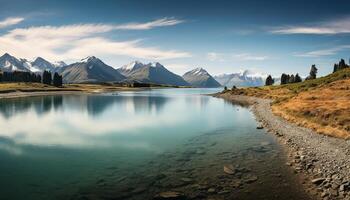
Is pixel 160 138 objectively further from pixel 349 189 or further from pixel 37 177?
pixel 349 189

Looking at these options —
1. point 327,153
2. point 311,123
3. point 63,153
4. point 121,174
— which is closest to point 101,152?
point 63,153

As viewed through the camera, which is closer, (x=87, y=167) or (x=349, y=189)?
(x=349, y=189)

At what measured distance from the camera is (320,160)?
1380 inches

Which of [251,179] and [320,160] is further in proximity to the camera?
[320,160]

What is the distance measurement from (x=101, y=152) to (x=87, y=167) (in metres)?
7.73

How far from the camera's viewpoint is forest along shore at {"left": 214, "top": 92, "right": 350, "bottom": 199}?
26644 mm

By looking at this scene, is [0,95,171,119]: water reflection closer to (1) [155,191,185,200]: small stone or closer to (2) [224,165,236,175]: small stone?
(2) [224,165,236,175]: small stone

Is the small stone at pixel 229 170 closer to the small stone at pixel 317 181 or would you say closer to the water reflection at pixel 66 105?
the small stone at pixel 317 181

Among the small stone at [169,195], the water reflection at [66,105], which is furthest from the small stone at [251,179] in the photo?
the water reflection at [66,105]

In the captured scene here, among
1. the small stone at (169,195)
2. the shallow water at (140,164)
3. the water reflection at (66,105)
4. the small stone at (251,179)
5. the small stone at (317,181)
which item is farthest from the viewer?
the water reflection at (66,105)

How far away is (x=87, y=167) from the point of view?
34469mm

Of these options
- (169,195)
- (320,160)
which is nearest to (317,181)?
(320,160)

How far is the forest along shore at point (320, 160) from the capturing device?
26.6 m

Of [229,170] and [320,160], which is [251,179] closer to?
[229,170]
